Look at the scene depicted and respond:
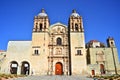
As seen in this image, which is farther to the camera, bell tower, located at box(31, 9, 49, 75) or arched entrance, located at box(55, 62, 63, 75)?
arched entrance, located at box(55, 62, 63, 75)

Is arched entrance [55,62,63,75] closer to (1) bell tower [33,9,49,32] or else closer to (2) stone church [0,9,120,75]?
(2) stone church [0,9,120,75]

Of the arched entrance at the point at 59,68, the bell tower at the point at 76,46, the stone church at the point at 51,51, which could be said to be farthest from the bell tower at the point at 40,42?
the bell tower at the point at 76,46

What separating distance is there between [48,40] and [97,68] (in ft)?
39.1

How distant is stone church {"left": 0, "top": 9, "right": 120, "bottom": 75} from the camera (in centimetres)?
3041

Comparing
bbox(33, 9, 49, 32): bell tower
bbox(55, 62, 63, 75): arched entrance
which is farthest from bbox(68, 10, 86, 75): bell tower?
bbox(33, 9, 49, 32): bell tower

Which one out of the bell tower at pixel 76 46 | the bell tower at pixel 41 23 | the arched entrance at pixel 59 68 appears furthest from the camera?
the bell tower at pixel 41 23

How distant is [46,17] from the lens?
3441 centimetres

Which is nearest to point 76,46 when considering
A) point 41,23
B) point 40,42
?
point 40,42

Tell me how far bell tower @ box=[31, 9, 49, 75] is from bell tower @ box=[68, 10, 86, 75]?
4.93 metres

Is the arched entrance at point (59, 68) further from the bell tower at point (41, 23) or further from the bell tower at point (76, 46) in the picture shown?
the bell tower at point (41, 23)

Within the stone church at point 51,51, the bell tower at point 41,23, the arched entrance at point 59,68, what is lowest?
the arched entrance at point 59,68

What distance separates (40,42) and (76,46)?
23.7 ft

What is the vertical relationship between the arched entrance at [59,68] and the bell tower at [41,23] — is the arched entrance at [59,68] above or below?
below

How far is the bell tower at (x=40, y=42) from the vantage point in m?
30.5
